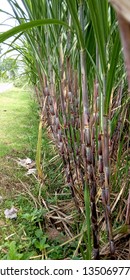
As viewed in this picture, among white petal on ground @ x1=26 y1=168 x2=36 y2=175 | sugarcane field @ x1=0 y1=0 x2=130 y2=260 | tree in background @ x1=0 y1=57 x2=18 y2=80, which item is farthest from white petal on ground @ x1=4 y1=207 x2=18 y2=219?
tree in background @ x1=0 y1=57 x2=18 y2=80

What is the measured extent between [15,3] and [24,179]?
637 millimetres

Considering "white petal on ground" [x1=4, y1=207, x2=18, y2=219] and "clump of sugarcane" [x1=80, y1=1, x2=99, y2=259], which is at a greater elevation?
"clump of sugarcane" [x1=80, y1=1, x2=99, y2=259]

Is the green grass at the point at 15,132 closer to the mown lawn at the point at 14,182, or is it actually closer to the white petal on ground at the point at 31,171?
the mown lawn at the point at 14,182

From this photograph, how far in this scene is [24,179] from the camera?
111 centimetres

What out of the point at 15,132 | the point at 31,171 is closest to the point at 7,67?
the point at 15,132

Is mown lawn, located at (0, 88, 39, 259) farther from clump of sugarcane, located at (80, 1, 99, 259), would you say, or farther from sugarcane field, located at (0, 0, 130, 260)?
clump of sugarcane, located at (80, 1, 99, 259)

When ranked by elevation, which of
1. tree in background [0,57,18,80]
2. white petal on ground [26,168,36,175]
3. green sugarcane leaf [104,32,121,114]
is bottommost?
white petal on ground [26,168,36,175]

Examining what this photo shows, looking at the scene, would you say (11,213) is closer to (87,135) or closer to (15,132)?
(87,135)

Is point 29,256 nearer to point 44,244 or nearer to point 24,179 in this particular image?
point 44,244

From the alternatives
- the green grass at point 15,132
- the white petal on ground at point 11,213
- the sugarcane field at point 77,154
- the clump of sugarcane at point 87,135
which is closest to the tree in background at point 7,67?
the sugarcane field at point 77,154

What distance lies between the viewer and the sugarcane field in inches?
18.6

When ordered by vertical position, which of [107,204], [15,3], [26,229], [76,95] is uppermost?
[15,3]

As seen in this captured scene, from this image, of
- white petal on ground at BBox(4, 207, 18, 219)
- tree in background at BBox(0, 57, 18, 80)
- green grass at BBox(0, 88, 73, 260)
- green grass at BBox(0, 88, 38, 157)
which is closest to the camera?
green grass at BBox(0, 88, 73, 260)
